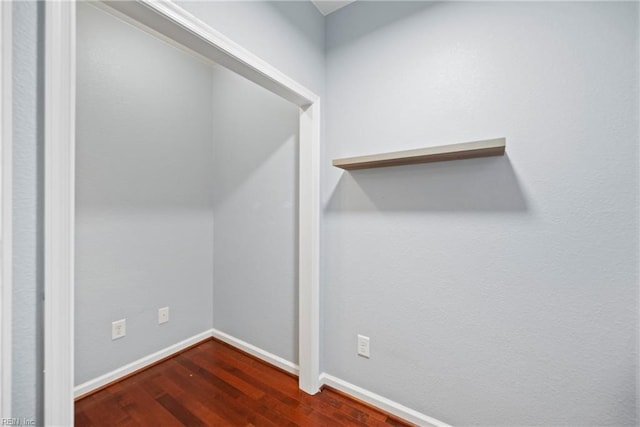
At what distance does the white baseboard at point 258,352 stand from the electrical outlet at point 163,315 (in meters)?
0.48

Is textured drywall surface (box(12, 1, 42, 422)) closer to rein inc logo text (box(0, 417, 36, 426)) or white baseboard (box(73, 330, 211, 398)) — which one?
rein inc logo text (box(0, 417, 36, 426))

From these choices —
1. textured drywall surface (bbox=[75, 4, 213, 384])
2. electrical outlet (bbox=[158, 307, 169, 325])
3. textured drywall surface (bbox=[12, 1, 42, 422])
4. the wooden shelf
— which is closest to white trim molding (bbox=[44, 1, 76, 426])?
textured drywall surface (bbox=[12, 1, 42, 422])

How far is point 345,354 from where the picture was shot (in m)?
1.78

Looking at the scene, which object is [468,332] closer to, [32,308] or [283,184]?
[283,184]

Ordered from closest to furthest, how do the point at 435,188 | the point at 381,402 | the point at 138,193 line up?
the point at 435,188
the point at 381,402
the point at 138,193

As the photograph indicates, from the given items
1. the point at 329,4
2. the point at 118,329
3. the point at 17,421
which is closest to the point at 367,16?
the point at 329,4

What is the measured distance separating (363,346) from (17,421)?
4.90 ft

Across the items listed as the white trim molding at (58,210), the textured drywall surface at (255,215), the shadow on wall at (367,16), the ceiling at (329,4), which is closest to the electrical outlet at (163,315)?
the textured drywall surface at (255,215)

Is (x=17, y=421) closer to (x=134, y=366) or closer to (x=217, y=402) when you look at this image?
(x=217, y=402)

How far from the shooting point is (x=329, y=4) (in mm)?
1754

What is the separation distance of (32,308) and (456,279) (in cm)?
163

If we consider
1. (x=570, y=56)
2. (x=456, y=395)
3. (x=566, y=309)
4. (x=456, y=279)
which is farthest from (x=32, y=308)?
(x=570, y=56)
